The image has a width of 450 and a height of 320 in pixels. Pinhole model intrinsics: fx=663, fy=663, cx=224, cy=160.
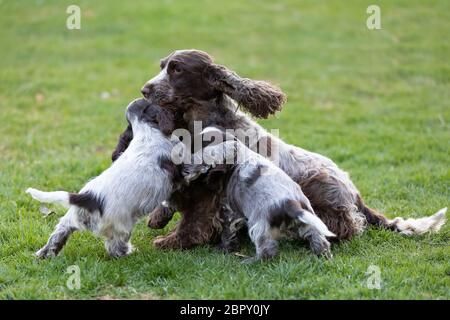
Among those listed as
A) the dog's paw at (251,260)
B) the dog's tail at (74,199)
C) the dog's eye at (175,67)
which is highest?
the dog's eye at (175,67)

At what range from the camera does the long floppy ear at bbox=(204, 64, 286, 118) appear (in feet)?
20.0

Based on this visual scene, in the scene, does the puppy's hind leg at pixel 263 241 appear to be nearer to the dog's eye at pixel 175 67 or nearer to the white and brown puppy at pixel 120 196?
the white and brown puppy at pixel 120 196

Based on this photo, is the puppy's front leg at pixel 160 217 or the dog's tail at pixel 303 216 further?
the puppy's front leg at pixel 160 217

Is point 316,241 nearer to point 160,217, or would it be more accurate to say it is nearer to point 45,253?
point 160,217

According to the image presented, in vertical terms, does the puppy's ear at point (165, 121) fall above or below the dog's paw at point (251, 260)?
above

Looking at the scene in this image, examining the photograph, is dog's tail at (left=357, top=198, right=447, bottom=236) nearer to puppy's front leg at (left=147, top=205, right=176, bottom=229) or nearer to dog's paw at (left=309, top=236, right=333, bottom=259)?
dog's paw at (left=309, top=236, right=333, bottom=259)

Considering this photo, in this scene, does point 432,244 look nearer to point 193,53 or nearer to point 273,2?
point 193,53

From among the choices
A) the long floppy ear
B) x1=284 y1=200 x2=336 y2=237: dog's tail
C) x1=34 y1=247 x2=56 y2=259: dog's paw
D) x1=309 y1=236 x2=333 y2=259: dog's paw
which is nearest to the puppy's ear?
the long floppy ear

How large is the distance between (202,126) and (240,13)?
36.8 feet

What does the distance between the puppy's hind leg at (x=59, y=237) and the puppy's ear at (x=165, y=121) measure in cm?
105

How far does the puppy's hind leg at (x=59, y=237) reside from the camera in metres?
5.22

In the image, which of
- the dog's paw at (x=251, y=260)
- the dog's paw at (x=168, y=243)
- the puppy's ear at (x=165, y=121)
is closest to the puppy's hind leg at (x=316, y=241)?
the dog's paw at (x=251, y=260)

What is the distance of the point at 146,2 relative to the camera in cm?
1700

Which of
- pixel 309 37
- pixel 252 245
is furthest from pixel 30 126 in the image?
pixel 309 37
